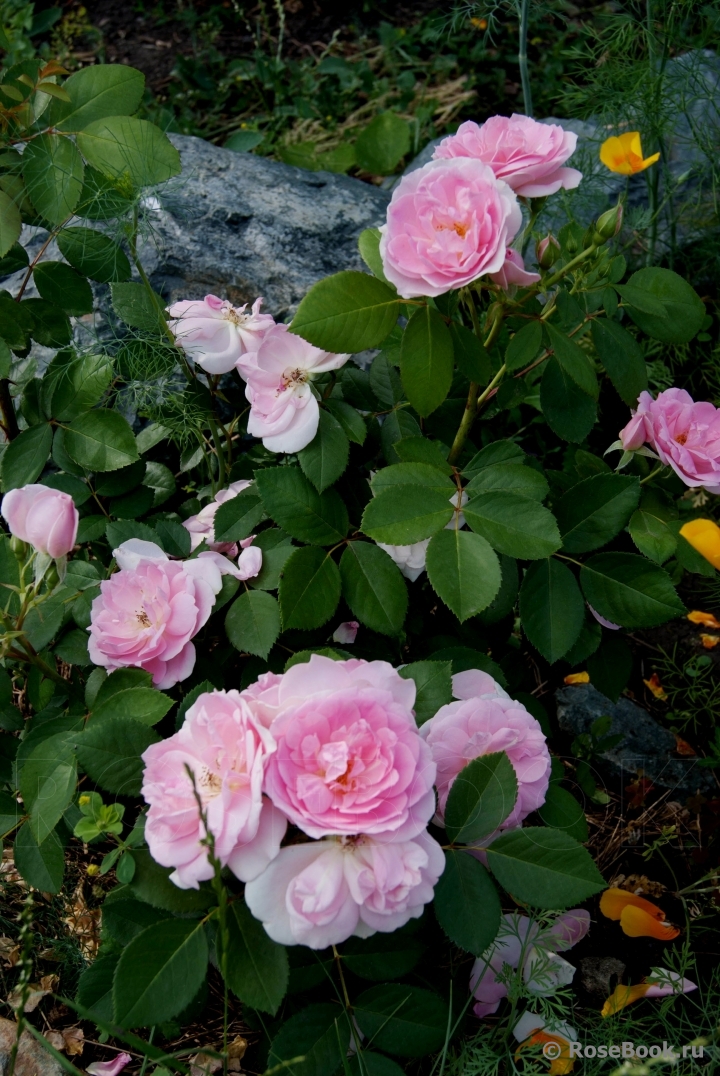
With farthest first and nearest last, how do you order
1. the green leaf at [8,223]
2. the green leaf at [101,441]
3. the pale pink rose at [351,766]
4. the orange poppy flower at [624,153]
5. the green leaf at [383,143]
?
the green leaf at [383,143] → the orange poppy flower at [624,153] → the green leaf at [101,441] → the green leaf at [8,223] → the pale pink rose at [351,766]

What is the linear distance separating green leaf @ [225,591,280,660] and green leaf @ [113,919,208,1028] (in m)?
0.39

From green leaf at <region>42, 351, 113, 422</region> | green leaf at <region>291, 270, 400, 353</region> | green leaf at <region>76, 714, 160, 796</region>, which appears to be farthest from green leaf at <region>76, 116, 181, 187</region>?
green leaf at <region>76, 714, 160, 796</region>

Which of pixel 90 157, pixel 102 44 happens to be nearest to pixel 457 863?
pixel 90 157

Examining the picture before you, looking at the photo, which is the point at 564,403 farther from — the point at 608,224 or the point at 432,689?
the point at 432,689

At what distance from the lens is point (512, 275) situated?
1.19 meters

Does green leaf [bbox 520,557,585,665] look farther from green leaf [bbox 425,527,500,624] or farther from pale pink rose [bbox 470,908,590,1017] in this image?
pale pink rose [bbox 470,908,590,1017]

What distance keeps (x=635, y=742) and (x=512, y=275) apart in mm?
1115

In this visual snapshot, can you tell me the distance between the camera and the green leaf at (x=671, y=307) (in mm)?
1327

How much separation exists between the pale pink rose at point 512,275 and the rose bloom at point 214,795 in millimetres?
661

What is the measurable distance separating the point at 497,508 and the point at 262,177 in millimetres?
1512

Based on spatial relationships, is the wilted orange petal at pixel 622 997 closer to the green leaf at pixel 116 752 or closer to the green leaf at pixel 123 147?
the green leaf at pixel 116 752

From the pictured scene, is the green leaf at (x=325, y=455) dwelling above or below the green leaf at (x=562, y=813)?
above

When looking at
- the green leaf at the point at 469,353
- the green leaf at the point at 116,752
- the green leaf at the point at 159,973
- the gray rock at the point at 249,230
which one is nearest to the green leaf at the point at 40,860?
the green leaf at the point at 116,752

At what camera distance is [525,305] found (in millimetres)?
1359
